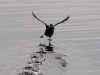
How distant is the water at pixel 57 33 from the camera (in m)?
19.1

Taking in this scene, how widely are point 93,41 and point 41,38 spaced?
11.9 feet

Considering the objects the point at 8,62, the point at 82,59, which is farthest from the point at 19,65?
the point at 82,59

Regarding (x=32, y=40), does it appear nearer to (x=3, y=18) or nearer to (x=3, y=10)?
(x=3, y=18)

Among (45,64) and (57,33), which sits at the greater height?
(57,33)

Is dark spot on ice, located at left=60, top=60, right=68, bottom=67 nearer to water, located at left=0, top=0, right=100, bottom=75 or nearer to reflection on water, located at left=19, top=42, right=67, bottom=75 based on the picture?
reflection on water, located at left=19, top=42, right=67, bottom=75

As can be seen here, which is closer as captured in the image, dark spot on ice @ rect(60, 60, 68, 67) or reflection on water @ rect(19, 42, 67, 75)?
reflection on water @ rect(19, 42, 67, 75)

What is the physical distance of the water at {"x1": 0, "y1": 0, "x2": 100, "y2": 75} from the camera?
19.1m

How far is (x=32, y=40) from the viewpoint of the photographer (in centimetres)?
2534

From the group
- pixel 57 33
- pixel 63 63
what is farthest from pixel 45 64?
pixel 57 33

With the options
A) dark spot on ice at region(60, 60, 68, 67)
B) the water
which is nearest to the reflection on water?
dark spot on ice at region(60, 60, 68, 67)

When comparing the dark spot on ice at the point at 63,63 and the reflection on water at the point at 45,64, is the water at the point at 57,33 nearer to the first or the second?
the dark spot on ice at the point at 63,63

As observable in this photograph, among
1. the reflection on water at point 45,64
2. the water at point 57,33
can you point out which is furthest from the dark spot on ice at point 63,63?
the water at point 57,33

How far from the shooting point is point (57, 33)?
28062 mm

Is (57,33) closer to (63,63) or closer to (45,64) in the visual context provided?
(63,63)
